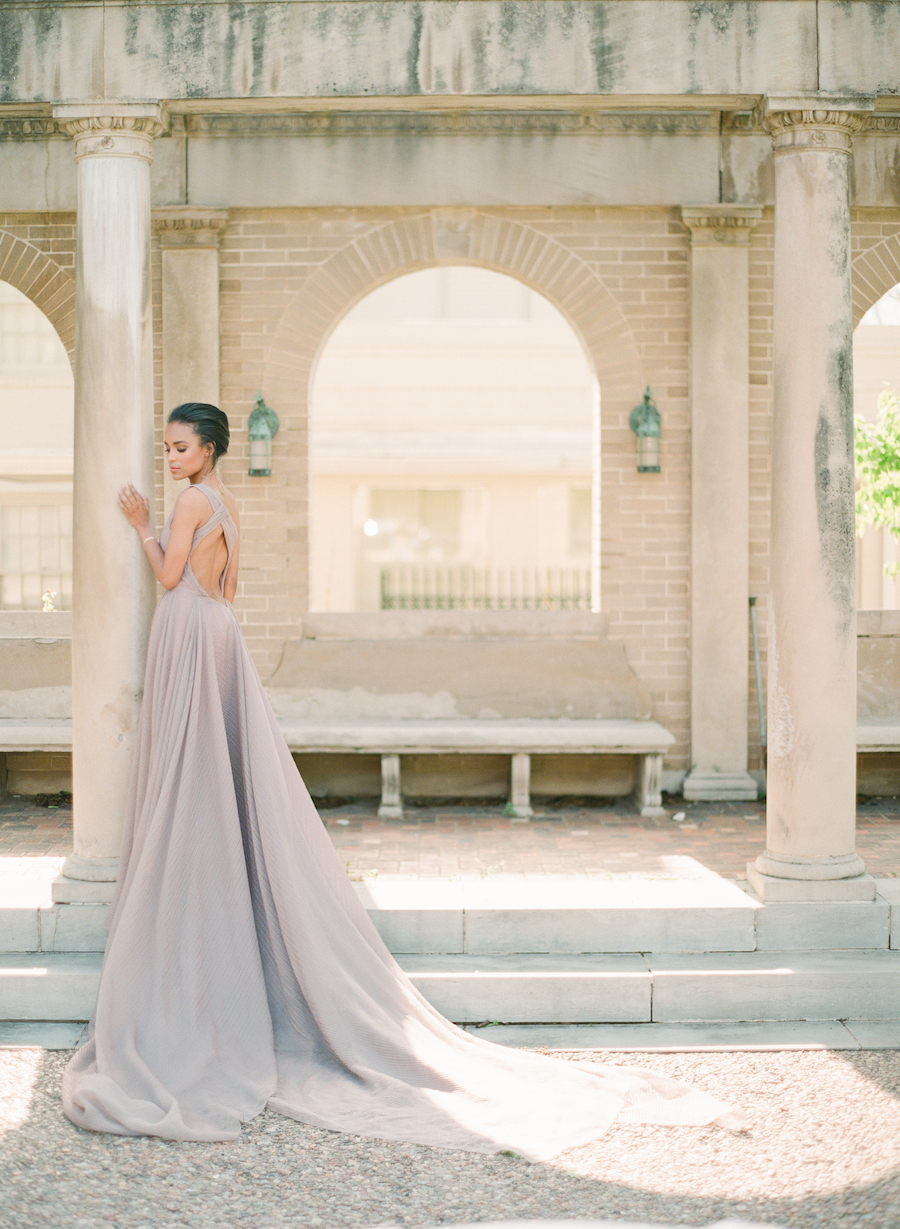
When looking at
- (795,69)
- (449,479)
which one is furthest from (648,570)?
(449,479)

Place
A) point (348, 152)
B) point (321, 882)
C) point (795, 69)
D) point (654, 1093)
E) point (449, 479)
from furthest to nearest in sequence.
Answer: point (449, 479) < point (348, 152) < point (795, 69) < point (321, 882) < point (654, 1093)

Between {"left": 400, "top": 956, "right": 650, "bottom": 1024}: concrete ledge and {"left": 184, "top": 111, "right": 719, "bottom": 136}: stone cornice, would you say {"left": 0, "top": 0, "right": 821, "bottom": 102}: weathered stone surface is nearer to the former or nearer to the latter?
{"left": 184, "top": 111, "right": 719, "bottom": 136}: stone cornice

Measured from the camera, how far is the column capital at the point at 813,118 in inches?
199

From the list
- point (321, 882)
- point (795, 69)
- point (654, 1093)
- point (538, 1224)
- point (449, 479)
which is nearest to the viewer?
point (538, 1224)

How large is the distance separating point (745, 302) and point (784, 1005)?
4.80 m

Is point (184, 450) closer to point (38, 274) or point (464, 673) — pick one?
point (464, 673)

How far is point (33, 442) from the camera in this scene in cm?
1461

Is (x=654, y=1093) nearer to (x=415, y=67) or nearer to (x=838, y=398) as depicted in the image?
(x=838, y=398)

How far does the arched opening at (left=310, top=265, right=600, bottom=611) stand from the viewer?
61.8ft

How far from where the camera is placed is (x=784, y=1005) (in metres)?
4.81

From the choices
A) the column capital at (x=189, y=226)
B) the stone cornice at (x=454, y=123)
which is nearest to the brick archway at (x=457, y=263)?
the stone cornice at (x=454, y=123)

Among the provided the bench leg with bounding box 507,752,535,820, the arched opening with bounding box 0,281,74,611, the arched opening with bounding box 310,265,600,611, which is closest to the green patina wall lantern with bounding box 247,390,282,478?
the bench leg with bounding box 507,752,535,820

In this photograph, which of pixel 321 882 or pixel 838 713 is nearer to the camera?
pixel 321 882

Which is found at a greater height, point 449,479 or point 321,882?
point 449,479
